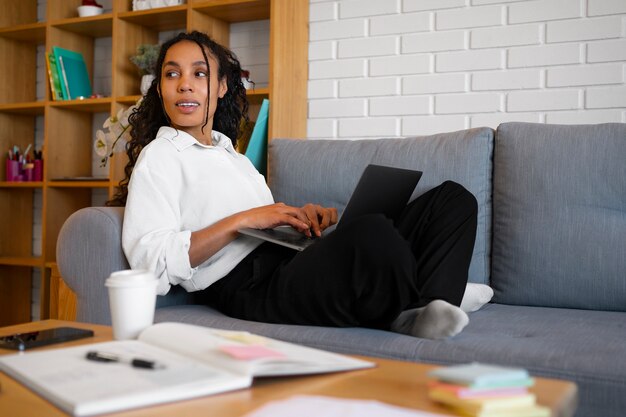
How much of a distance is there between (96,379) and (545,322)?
113 cm

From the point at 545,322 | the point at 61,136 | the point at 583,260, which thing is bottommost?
the point at 545,322

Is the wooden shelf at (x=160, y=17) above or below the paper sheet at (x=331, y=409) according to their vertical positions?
above

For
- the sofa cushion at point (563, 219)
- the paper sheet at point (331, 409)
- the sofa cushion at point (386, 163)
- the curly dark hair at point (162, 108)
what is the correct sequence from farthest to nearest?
the curly dark hair at point (162, 108), the sofa cushion at point (386, 163), the sofa cushion at point (563, 219), the paper sheet at point (331, 409)

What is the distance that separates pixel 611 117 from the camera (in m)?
2.64

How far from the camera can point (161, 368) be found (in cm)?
86

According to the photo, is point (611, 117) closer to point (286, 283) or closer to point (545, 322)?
point (545, 322)

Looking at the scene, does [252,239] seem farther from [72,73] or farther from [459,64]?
[72,73]

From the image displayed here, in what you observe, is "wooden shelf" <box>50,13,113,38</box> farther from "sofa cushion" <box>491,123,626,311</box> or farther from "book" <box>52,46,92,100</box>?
"sofa cushion" <box>491,123,626,311</box>

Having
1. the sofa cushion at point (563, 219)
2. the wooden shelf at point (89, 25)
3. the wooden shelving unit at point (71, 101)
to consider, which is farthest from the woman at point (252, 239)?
the wooden shelf at point (89, 25)

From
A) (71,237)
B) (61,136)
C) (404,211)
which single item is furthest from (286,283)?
(61,136)

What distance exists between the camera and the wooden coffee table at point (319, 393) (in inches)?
29.8

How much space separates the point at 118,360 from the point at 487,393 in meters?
0.45

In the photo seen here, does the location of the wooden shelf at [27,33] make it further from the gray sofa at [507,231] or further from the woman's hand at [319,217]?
the woman's hand at [319,217]

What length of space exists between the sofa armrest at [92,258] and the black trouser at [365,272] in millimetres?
287
